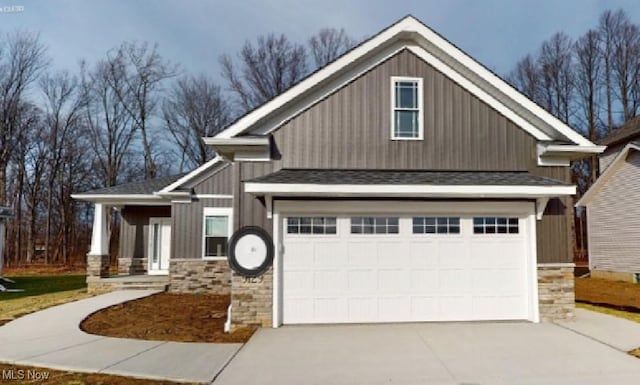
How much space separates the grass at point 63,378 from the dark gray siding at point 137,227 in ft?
37.4

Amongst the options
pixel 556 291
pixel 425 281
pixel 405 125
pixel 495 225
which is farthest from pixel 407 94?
pixel 556 291

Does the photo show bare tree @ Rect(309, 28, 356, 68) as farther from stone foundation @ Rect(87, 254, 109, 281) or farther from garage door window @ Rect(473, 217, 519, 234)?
garage door window @ Rect(473, 217, 519, 234)

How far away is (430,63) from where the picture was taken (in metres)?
9.68

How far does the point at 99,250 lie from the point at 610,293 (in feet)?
56.1

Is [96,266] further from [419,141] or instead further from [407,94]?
[407,94]

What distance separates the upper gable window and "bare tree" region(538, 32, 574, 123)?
29.1 meters

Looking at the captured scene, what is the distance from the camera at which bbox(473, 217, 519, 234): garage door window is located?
9.32 meters

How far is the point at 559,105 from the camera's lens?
3444 cm

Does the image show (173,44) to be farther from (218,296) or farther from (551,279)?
(551,279)

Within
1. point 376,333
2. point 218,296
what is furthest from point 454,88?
point 218,296

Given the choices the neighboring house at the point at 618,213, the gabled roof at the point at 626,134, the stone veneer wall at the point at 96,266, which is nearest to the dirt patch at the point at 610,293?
the neighboring house at the point at 618,213

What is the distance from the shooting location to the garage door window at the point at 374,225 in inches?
361

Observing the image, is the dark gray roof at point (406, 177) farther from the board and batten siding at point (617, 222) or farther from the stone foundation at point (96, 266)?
the board and batten siding at point (617, 222)

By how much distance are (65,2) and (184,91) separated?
20379 mm
